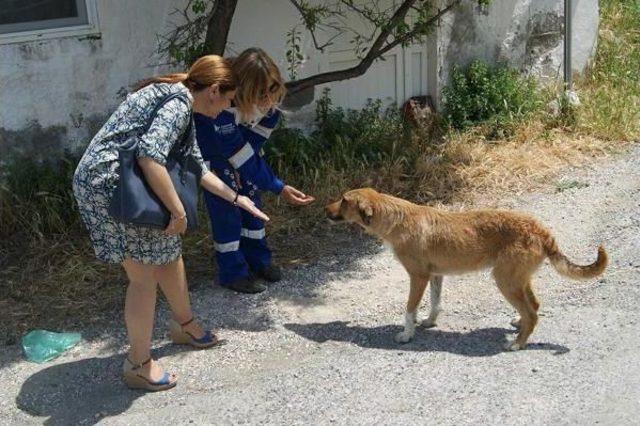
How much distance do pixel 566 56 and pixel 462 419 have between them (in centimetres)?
619

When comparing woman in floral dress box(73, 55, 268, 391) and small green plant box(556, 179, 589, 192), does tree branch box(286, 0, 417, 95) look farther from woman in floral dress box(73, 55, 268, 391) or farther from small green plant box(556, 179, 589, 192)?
woman in floral dress box(73, 55, 268, 391)

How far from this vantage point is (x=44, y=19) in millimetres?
6684

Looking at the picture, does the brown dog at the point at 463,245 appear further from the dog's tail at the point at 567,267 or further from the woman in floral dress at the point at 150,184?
the woman in floral dress at the point at 150,184

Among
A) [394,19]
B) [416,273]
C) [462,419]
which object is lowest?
[462,419]

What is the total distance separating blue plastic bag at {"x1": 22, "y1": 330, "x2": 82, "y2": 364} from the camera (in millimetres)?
5062

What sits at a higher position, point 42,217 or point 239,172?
point 239,172

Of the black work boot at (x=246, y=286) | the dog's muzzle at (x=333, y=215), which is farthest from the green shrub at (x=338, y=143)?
the dog's muzzle at (x=333, y=215)

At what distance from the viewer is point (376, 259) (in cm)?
627

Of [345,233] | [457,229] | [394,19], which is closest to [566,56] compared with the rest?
[394,19]

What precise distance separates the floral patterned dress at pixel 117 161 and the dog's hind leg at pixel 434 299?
1.74m

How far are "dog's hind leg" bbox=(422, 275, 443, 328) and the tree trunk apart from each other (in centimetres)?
256

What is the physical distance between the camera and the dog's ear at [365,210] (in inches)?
196

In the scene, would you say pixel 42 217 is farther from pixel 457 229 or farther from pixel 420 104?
pixel 420 104

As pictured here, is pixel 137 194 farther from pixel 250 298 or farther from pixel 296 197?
pixel 250 298
